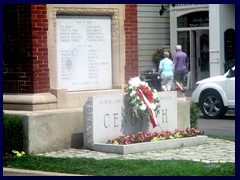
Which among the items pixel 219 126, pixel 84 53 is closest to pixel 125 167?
pixel 84 53

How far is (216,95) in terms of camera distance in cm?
2080

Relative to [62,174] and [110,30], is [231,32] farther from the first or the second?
[62,174]

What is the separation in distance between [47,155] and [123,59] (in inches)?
126

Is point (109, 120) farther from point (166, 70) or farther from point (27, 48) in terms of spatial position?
point (166, 70)

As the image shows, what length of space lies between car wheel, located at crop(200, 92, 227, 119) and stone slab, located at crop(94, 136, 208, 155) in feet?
21.7

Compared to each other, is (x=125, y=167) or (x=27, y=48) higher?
(x=27, y=48)

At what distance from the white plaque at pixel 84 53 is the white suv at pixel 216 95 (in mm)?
6151

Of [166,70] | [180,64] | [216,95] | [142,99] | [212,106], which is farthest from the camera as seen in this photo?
[180,64]

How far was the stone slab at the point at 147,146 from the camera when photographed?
502 inches

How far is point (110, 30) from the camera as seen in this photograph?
15.0m

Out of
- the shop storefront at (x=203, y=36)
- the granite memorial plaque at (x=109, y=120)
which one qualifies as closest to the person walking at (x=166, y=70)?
the shop storefront at (x=203, y=36)

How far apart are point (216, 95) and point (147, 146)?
7991 millimetres

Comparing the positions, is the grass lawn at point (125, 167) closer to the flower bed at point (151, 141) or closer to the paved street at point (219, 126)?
the flower bed at point (151, 141)

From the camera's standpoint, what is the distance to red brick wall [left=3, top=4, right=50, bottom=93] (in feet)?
44.8
